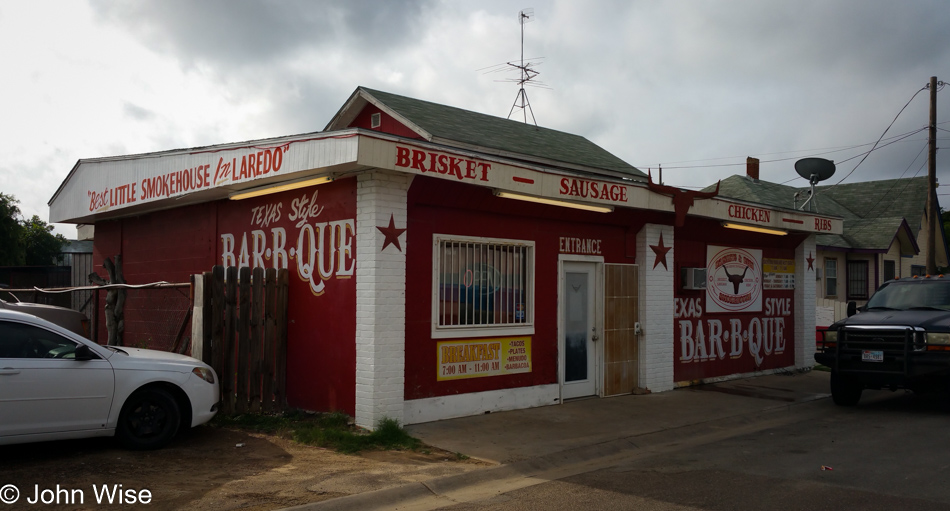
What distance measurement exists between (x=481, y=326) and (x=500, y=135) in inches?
207

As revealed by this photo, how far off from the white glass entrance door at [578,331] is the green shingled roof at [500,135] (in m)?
2.43

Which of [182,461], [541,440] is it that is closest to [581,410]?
[541,440]

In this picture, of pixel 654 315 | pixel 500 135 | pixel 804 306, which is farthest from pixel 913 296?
pixel 500 135

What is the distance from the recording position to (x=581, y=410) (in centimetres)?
1083

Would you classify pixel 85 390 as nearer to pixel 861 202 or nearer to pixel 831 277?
pixel 831 277

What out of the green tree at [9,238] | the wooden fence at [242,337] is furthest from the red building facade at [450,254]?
the green tree at [9,238]

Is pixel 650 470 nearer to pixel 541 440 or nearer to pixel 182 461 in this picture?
pixel 541 440

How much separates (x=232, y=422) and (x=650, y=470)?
511 cm

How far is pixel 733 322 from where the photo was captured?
15.0m

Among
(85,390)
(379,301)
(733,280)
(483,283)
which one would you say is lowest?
(85,390)

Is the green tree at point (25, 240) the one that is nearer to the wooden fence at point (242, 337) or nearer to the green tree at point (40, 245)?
the green tree at point (40, 245)

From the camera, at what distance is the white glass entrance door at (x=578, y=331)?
11.5 m

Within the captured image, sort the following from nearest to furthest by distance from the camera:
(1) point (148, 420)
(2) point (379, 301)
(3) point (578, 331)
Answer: (1) point (148, 420) → (2) point (379, 301) → (3) point (578, 331)

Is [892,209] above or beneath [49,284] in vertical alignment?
above
